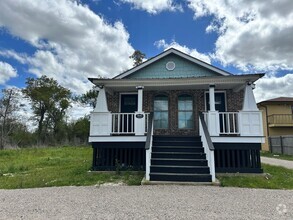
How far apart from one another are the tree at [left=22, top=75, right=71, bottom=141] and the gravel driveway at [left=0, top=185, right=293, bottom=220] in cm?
3088

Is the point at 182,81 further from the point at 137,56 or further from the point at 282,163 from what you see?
the point at 137,56

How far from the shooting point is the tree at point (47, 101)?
34844mm

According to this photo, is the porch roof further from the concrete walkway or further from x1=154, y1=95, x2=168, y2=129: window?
the concrete walkway

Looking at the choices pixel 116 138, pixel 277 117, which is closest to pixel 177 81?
pixel 116 138

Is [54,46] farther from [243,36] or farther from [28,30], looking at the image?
[243,36]

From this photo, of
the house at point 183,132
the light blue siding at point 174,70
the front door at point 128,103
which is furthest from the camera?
the light blue siding at point 174,70

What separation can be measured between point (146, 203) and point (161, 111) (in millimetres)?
6271

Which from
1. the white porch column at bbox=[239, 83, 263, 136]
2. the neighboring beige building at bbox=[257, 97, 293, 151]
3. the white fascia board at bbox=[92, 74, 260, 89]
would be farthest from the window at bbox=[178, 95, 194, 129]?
the neighboring beige building at bbox=[257, 97, 293, 151]

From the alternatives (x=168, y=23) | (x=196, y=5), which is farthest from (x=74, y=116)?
(x=196, y=5)

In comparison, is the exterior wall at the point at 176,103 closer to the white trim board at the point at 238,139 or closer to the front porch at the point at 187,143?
the front porch at the point at 187,143

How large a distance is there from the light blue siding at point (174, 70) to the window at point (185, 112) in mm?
1239

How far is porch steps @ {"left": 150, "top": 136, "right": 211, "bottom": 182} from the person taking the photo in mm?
6966

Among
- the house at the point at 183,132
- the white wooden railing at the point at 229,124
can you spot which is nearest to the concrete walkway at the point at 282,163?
the white wooden railing at the point at 229,124

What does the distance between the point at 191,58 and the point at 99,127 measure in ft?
19.0
